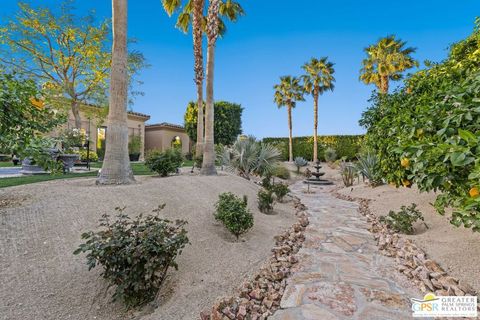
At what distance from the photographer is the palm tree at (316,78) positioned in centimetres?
2269

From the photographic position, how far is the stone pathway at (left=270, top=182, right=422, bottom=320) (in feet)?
8.05

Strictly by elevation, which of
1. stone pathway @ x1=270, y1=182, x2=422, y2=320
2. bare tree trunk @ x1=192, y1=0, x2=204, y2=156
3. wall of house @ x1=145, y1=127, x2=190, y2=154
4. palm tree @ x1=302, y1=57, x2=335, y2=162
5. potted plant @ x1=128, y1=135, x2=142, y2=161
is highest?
palm tree @ x1=302, y1=57, x2=335, y2=162

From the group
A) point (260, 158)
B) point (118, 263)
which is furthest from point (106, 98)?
point (118, 263)

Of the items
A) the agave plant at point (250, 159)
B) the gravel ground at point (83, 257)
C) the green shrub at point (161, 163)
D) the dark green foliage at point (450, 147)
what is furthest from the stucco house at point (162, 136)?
the dark green foliage at point (450, 147)

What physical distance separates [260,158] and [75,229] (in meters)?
8.23

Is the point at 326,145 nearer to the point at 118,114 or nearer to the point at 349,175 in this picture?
the point at 349,175

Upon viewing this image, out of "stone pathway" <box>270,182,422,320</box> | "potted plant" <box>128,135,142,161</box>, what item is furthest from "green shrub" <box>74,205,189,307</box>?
"potted plant" <box>128,135,142,161</box>

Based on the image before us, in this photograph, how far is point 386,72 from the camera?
53.8 ft

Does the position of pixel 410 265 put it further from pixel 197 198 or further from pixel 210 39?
pixel 210 39

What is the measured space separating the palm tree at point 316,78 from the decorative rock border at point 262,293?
20.4 meters

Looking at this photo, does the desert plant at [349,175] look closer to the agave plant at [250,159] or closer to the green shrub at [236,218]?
the agave plant at [250,159]

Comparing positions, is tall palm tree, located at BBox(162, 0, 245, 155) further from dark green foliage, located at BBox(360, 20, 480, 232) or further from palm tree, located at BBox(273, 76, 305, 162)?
palm tree, located at BBox(273, 76, 305, 162)

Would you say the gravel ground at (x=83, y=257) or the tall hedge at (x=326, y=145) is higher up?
the tall hedge at (x=326, y=145)

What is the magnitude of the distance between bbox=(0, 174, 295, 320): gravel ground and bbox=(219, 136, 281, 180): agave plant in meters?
5.53
